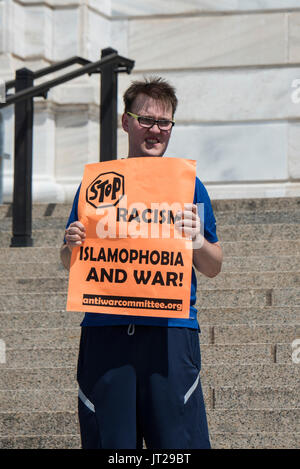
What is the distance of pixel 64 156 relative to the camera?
10.3 metres

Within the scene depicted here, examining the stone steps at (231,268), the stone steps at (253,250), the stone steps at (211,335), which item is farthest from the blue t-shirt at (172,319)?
the stone steps at (253,250)

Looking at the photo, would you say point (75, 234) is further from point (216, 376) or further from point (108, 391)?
point (216, 376)

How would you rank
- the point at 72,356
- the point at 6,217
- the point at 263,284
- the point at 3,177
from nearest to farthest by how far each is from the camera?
the point at 72,356 < the point at 263,284 < the point at 6,217 < the point at 3,177

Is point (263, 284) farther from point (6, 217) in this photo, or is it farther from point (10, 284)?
point (6, 217)

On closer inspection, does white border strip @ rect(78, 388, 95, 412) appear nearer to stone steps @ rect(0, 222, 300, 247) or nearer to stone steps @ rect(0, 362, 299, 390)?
stone steps @ rect(0, 362, 299, 390)

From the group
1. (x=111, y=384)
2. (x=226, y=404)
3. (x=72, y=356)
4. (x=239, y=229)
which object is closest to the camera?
(x=111, y=384)

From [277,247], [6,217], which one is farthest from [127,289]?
[6,217]

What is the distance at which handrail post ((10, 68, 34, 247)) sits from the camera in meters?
7.30

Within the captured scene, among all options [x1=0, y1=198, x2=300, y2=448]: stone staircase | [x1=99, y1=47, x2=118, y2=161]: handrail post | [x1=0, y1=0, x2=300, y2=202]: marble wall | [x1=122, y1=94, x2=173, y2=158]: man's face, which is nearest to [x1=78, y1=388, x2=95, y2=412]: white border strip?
[x1=122, y1=94, x2=173, y2=158]: man's face

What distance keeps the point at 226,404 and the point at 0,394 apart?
126 centimetres

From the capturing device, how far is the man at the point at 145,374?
2.72 m

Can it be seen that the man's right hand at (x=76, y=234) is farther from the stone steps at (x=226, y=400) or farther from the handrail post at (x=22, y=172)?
the handrail post at (x=22, y=172)

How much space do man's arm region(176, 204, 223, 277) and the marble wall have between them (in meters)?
7.12

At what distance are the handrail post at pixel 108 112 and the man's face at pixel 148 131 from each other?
4.87 m
